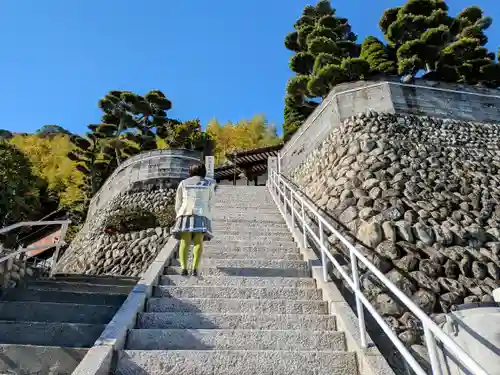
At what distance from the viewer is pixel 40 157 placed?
1211 inches

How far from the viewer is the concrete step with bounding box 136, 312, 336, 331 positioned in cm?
303

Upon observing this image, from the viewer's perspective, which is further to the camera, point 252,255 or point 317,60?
point 317,60

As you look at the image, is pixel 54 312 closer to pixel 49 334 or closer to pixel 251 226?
pixel 49 334

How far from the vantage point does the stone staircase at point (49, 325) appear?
243 centimetres

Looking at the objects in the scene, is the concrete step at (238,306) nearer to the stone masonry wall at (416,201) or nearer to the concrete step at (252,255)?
the concrete step at (252,255)

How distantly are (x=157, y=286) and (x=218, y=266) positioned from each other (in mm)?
941

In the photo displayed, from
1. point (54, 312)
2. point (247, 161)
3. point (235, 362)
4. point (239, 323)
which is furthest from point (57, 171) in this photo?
point (235, 362)

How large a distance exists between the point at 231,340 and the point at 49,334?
4.98 ft

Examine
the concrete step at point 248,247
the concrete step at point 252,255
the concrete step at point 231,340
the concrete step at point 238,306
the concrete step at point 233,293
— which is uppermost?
the concrete step at point 248,247

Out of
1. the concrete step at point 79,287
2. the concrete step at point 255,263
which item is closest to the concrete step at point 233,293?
the concrete step at point 255,263

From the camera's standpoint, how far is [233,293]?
3652mm

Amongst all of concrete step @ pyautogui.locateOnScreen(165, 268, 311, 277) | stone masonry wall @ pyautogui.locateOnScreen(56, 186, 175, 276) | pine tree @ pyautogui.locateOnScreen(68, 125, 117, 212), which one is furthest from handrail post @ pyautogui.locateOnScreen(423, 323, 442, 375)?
pine tree @ pyautogui.locateOnScreen(68, 125, 117, 212)

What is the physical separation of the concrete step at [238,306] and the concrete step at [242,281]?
421 mm

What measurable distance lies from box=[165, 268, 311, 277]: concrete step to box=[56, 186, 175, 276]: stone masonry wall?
456 cm
